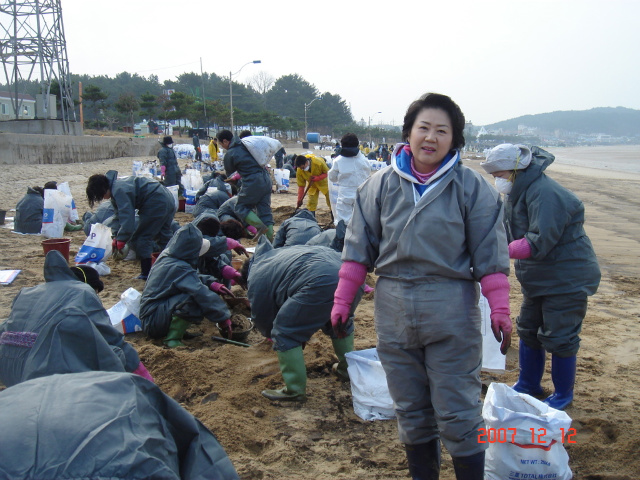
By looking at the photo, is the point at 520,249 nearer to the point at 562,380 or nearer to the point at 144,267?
the point at 562,380

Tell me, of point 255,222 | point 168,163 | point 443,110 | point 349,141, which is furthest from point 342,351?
point 168,163

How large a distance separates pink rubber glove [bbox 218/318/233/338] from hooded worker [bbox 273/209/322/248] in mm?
803

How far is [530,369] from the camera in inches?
138

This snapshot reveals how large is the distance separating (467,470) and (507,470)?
0.46 meters

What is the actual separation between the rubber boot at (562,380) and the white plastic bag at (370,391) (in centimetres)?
102

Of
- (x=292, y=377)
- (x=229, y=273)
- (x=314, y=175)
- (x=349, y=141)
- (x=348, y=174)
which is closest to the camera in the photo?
(x=292, y=377)

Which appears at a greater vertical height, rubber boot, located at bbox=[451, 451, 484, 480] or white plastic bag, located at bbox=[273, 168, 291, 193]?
white plastic bag, located at bbox=[273, 168, 291, 193]

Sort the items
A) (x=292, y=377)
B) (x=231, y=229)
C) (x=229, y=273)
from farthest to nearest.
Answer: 1. (x=231, y=229)
2. (x=229, y=273)
3. (x=292, y=377)

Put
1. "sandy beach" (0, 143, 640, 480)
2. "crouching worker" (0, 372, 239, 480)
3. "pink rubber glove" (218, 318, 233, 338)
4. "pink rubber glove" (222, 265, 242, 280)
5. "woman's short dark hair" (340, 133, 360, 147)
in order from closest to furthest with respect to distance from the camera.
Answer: "crouching worker" (0, 372, 239, 480)
"sandy beach" (0, 143, 640, 480)
"pink rubber glove" (218, 318, 233, 338)
"pink rubber glove" (222, 265, 242, 280)
"woman's short dark hair" (340, 133, 360, 147)

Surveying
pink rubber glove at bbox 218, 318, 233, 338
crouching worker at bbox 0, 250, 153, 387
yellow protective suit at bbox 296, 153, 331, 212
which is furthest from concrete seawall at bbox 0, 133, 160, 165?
crouching worker at bbox 0, 250, 153, 387

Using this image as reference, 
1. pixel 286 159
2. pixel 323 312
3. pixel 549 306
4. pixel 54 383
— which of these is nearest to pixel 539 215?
pixel 549 306

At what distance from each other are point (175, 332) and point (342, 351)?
1.58 m

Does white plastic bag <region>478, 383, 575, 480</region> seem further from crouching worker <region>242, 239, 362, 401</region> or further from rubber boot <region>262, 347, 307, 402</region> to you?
rubber boot <region>262, 347, 307, 402</region>

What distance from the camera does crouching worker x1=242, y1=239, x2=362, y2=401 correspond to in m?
3.27
